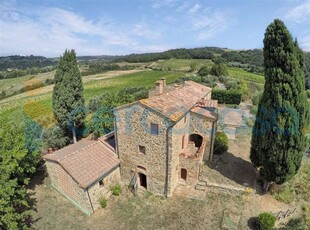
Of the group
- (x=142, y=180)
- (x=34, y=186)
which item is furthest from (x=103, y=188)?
(x=34, y=186)

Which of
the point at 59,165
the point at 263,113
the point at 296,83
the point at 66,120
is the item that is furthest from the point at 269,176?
the point at 66,120

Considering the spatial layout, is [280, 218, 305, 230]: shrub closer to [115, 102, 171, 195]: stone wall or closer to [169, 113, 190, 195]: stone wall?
[169, 113, 190, 195]: stone wall

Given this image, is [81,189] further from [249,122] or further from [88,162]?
[249,122]

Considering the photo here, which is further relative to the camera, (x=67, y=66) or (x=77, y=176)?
(x=67, y=66)

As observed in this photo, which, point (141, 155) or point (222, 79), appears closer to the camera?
point (141, 155)

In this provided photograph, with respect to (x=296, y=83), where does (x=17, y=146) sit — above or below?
below

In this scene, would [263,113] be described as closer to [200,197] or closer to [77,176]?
[200,197]
